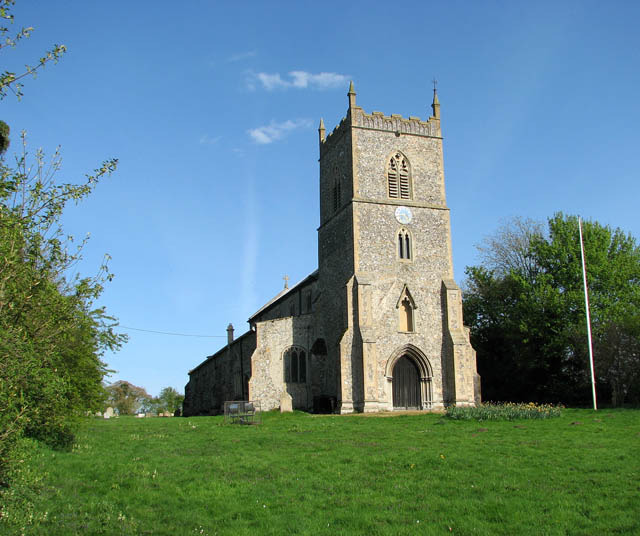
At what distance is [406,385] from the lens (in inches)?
1345

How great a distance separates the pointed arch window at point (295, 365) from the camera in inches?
1449

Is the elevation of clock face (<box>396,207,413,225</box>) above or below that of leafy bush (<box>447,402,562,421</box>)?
above

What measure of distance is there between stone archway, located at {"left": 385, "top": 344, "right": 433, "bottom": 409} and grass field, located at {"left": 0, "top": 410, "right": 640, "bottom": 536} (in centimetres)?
1365

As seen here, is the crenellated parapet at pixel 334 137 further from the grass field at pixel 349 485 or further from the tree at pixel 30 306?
the tree at pixel 30 306

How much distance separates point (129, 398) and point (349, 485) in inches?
3362

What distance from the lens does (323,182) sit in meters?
40.5

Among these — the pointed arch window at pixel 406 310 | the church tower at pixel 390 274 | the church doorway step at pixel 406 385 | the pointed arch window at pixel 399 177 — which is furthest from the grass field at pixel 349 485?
the pointed arch window at pixel 399 177

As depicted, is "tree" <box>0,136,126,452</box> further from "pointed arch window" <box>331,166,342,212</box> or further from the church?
"pointed arch window" <box>331,166,342,212</box>

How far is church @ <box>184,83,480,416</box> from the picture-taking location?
109 ft

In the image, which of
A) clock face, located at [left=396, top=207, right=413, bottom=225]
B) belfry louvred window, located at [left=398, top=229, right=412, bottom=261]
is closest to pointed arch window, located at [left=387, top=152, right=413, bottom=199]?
clock face, located at [left=396, top=207, right=413, bottom=225]

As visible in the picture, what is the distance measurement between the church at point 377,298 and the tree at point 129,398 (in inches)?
2146

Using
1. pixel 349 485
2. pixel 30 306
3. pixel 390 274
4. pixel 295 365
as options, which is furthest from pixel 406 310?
pixel 30 306

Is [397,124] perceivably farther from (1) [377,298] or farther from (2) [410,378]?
(2) [410,378]

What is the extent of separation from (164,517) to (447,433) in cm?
1141
